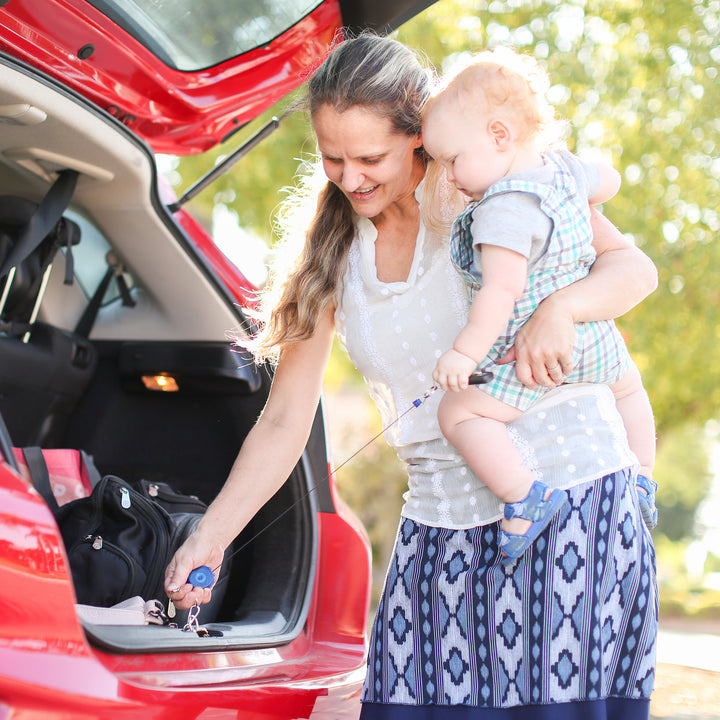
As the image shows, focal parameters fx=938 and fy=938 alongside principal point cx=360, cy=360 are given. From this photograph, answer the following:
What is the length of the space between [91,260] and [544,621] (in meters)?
1.61

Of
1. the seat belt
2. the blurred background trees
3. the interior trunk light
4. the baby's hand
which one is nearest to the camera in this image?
the baby's hand

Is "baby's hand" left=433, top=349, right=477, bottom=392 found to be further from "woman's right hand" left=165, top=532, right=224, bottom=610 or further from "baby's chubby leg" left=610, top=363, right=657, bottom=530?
"woman's right hand" left=165, top=532, right=224, bottom=610

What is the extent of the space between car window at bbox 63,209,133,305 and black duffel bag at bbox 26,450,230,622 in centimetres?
68

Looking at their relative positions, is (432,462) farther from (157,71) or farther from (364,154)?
(157,71)

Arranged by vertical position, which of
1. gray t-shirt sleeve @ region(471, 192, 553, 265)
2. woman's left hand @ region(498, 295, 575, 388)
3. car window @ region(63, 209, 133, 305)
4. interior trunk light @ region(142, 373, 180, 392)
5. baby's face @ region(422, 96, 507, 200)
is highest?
car window @ region(63, 209, 133, 305)

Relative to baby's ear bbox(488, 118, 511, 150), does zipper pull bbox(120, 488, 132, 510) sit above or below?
below

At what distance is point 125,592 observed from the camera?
1917 mm

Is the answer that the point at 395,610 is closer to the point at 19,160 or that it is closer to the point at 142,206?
the point at 142,206

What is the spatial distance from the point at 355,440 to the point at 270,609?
8.02m

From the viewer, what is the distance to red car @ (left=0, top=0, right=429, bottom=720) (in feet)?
5.81

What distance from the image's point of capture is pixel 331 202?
196 centimetres

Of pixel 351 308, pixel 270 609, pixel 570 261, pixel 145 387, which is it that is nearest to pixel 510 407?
pixel 570 261

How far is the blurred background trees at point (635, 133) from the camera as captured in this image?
265 inches

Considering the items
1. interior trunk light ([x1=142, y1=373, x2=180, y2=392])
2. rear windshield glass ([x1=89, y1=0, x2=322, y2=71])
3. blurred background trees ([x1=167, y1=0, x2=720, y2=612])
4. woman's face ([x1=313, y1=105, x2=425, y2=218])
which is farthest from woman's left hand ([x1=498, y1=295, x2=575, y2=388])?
blurred background trees ([x1=167, y1=0, x2=720, y2=612])
